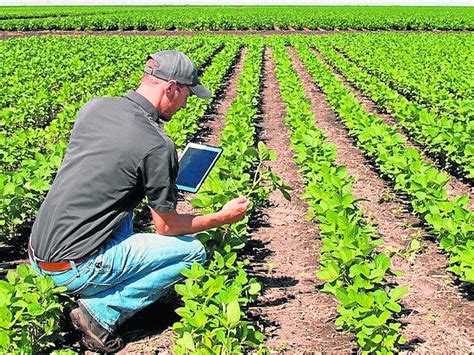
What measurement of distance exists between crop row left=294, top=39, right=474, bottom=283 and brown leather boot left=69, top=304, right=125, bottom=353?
2399 mm

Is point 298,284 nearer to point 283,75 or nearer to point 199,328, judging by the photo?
point 199,328

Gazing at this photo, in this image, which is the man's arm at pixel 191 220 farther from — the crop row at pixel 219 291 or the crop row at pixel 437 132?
the crop row at pixel 437 132

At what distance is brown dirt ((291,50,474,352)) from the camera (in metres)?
3.92

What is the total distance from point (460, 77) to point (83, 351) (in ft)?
37.6

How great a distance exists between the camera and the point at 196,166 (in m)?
3.90

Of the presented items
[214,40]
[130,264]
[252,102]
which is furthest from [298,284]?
[214,40]

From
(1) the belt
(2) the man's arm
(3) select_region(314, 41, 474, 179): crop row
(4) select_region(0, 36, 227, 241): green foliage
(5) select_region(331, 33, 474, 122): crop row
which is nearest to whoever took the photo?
(1) the belt

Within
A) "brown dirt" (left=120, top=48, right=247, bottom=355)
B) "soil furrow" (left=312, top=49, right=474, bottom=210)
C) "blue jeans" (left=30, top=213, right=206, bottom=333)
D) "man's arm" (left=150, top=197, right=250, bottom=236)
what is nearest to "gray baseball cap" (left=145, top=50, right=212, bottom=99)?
"man's arm" (left=150, top=197, right=250, bottom=236)

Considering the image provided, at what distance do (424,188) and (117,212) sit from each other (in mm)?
2968

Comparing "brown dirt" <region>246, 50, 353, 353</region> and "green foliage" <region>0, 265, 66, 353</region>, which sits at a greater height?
"green foliage" <region>0, 265, 66, 353</region>

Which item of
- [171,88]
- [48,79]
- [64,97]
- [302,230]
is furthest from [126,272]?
[48,79]

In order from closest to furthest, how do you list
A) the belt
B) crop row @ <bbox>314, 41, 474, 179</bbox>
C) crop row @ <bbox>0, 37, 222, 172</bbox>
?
1. the belt
2. crop row @ <bbox>0, 37, 222, 172</bbox>
3. crop row @ <bbox>314, 41, 474, 179</bbox>

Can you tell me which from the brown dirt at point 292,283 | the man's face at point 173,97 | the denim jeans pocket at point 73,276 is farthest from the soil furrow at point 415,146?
the denim jeans pocket at point 73,276

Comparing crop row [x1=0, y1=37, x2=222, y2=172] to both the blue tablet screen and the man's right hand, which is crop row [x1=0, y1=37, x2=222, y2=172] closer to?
the blue tablet screen
